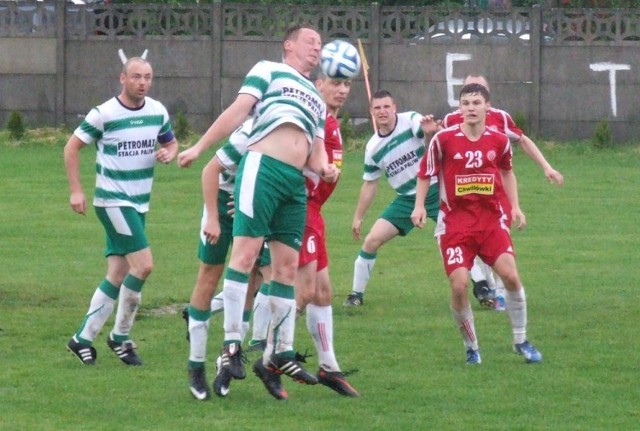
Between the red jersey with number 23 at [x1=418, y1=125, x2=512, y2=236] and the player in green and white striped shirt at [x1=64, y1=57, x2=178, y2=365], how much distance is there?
5.57 feet

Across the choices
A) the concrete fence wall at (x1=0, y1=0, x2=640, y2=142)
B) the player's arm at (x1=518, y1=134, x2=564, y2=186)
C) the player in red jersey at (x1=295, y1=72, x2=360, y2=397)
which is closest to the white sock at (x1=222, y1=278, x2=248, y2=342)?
the player in red jersey at (x1=295, y1=72, x2=360, y2=397)

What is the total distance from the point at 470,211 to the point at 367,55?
52.5 ft

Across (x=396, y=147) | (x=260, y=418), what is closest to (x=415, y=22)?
(x=396, y=147)

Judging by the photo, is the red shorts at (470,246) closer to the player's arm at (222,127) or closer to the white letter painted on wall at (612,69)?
the player's arm at (222,127)

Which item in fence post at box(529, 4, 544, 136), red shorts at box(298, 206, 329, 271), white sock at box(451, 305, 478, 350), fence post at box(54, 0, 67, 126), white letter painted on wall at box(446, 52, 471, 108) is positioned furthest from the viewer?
fence post at box(54, 0, 67, 126)

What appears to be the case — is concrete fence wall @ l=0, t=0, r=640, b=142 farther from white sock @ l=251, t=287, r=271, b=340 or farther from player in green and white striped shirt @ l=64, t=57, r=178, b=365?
player in green and white striped shirt @ l=64, t=57, r=178, b=365

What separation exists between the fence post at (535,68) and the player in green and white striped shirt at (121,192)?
52.3ft

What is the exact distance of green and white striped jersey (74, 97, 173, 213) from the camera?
9.18 metres

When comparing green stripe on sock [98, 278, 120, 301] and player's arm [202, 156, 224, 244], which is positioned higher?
player's arm [202, 156, 224, 244]

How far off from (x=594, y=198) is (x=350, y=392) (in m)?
12.1

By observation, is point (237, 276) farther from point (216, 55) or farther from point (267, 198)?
point (216, 55)

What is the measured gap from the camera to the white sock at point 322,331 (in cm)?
818

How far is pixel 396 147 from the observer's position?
1215 centimetres

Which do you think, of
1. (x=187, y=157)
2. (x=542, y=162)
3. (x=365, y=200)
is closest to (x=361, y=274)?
(x=365, y=200)
